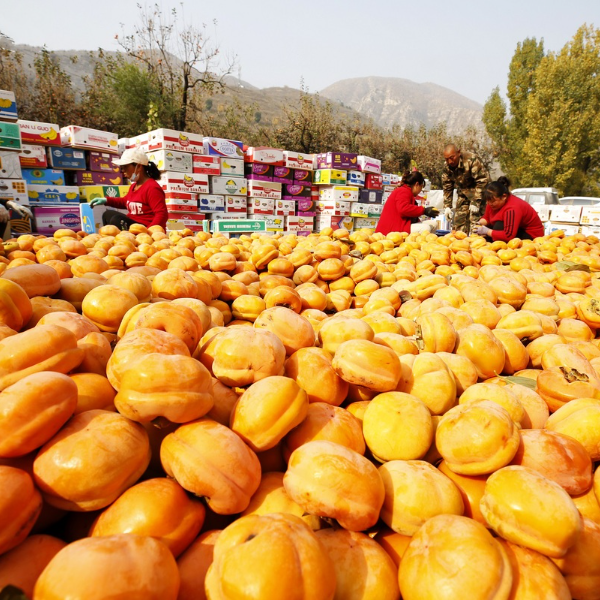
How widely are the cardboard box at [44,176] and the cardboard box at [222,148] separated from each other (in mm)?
4425

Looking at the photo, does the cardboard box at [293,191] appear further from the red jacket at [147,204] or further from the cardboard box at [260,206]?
the red jacket at [147,204]

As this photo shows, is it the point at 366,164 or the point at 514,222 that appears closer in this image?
the point at 514,222

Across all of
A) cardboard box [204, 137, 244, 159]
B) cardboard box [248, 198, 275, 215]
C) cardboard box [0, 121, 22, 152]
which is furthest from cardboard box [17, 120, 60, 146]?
cardboard box [248, 198, 275, 215]

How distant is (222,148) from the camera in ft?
43.8

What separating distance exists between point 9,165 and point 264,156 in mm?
7649

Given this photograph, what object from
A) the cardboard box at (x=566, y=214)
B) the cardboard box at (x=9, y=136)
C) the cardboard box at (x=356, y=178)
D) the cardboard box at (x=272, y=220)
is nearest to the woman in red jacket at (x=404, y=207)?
the cardboard box at (x=272, y=220)

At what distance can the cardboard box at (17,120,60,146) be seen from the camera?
1051 cm

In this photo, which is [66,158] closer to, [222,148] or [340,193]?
[222,148]

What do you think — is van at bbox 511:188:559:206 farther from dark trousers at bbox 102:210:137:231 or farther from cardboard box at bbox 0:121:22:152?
cardboard box at bbox 0:121:22:152

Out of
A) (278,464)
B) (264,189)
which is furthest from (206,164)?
(278,464)

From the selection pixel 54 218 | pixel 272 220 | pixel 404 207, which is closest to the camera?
pixel 404 207

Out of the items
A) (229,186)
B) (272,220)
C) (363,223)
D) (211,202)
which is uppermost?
(229,186)

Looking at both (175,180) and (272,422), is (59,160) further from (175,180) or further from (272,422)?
(272,422)

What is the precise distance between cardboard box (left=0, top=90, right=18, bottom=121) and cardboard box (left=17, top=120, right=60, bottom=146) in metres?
1.01
